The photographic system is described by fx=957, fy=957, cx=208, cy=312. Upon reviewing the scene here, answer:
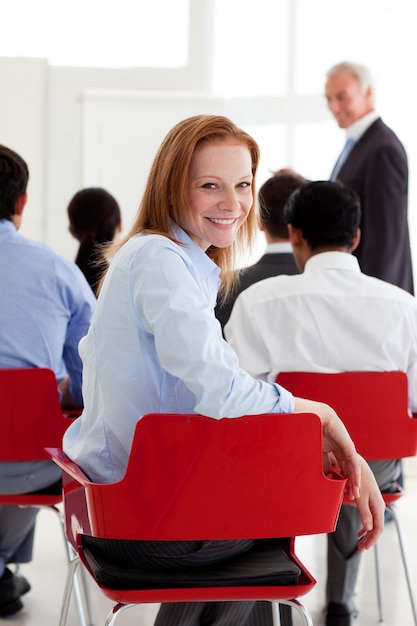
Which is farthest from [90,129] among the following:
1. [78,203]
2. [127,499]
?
[127,499]

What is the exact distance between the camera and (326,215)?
2.79 metres

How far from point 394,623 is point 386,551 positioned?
2.71 ft

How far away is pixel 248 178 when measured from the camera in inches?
71.6

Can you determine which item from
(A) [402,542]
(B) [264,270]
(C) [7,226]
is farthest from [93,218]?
(A) [402,542]

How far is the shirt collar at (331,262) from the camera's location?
8.76ft

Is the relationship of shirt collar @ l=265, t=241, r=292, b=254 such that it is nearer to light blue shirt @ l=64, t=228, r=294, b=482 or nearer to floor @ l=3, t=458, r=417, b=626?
floor @ l=3, t=458, r=417, b=626

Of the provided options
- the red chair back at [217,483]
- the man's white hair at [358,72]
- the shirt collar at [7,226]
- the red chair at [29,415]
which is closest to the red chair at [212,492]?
the red chair back at [217,483]

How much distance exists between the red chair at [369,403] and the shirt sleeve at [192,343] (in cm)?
85

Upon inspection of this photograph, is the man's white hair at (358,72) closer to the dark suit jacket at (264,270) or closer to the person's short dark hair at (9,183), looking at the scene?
the dark suit jacket at (264,270)

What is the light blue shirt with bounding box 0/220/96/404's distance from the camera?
2.62 metres

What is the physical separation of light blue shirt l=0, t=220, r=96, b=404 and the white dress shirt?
1.60 feet

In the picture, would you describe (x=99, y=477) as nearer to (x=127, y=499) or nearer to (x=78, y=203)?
(x=127, y=499)

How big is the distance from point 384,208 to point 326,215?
137 cm

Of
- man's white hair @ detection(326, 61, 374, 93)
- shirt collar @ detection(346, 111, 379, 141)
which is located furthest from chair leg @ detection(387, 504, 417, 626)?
man's white hair @ detection(326, 61, 374, 93)
